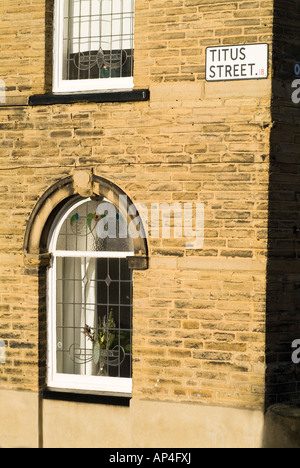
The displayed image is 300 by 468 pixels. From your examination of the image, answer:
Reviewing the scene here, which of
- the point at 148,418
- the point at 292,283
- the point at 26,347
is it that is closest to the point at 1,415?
the point at 26,347

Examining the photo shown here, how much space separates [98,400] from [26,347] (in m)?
1.08

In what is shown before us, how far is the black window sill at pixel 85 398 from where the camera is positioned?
9.66 meters

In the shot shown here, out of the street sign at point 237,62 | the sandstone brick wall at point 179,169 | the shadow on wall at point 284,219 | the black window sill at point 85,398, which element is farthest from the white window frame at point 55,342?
the street sign at point 237,62

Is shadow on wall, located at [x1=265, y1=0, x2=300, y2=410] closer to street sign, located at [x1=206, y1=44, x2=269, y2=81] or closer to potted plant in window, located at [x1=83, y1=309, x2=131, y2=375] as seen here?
street sign, located at [x1=206, y1=44, x2=269, y2=81]

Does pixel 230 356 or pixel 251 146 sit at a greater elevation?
pixel 251 146

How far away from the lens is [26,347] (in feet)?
32.8

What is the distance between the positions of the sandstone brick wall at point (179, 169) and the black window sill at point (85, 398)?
0.22m

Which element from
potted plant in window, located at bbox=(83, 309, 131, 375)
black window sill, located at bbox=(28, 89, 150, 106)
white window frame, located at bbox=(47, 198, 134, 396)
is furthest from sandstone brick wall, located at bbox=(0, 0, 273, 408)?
potted plant in window, located at bbox=(83, 309, 131, 375)

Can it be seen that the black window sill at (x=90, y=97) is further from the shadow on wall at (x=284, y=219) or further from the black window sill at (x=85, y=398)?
the black window sill at (x=85, y=398)

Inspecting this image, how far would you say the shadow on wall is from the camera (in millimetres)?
9023

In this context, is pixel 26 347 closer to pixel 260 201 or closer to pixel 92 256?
pixel 92 256

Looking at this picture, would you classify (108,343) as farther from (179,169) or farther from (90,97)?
(90,97)
